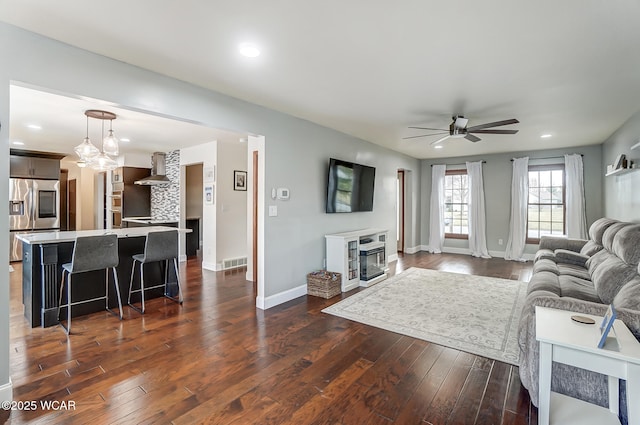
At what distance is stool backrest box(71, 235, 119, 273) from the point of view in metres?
3.07

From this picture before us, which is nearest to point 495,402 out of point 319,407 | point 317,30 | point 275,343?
point 319,407

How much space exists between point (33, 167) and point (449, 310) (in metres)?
8.76

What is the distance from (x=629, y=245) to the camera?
102 inches

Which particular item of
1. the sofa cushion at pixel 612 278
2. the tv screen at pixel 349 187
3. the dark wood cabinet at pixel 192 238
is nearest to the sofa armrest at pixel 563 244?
the sofa cushion at pixel 612 278

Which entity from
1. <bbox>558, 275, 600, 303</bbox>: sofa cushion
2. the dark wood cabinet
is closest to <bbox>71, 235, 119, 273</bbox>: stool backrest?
the dark wood cabinet

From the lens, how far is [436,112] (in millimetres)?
3910

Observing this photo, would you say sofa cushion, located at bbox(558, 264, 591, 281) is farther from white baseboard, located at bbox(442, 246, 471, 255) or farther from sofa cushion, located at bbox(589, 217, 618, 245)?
white baseboard, located at bbox(442, 246, 471, 255)

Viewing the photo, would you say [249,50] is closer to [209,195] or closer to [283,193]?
[283,193]

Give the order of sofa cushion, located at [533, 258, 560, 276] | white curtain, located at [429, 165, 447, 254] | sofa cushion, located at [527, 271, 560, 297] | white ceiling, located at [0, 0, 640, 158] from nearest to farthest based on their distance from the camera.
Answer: white ceiling, located at [0, 0, 640, 158] → sofa cushion, located at [527, 271, 560, 297] → sofa cushion, located at [533, 258, 560, 276] → white curtain, located at [429, 165, 447, 254]

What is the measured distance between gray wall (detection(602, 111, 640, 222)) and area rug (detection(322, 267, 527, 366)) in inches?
66.2

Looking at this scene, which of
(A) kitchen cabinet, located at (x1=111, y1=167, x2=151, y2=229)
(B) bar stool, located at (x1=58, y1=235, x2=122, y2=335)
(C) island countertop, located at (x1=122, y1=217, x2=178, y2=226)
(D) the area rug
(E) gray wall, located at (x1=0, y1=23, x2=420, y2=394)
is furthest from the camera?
Answer: (A) kitchen cabinet, located at (x1=111, y1=167, x2=151, y2=229)

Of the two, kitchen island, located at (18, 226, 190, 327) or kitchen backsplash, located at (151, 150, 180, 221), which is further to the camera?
kitchen backsplash, located at (151, 150, 180, 221)

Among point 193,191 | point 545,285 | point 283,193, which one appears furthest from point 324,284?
point 193,191

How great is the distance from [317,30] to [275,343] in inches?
100
